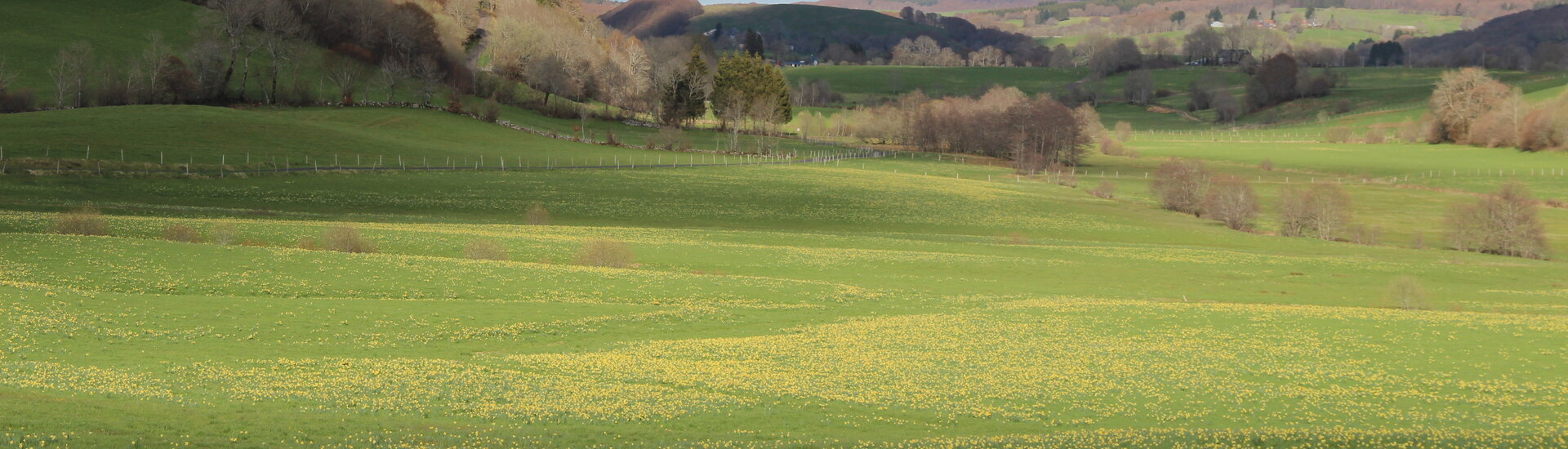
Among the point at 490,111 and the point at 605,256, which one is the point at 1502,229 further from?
the point at 490,111

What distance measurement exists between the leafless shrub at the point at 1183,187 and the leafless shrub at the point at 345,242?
6383cm

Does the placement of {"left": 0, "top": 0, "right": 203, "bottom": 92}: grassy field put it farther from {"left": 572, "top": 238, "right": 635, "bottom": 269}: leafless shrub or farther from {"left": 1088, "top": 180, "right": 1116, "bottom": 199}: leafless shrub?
{"left": 1088, "top": 180, "right": 1116, "bottom": 199}: leafless shrub

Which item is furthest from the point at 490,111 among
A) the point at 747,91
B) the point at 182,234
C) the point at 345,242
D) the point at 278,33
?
the point at 345,242

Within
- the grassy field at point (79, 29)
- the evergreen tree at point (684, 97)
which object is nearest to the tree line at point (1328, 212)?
the evergreen tree at point (684, 97)

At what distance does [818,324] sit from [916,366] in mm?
7526

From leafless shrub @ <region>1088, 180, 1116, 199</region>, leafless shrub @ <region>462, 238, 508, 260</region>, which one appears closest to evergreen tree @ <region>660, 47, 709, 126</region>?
leafless shrub @ <region>1088, 180, 1116, 199</region>

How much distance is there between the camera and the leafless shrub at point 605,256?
48.9 metres

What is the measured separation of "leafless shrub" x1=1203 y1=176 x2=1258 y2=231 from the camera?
80062mm

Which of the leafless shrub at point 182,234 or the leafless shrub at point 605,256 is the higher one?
the leafless shrub at point 182,234

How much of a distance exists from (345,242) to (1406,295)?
4525 cm

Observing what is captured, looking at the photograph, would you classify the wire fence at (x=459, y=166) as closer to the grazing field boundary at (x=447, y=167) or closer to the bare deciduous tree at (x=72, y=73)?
the grazing field boundary at (x=447, y=167)

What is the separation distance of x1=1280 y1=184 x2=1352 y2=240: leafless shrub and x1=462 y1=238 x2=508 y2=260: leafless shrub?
54.2 metres

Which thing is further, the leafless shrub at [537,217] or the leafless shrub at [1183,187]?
the leafless shrub at [1183,187]

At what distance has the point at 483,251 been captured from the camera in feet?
158
